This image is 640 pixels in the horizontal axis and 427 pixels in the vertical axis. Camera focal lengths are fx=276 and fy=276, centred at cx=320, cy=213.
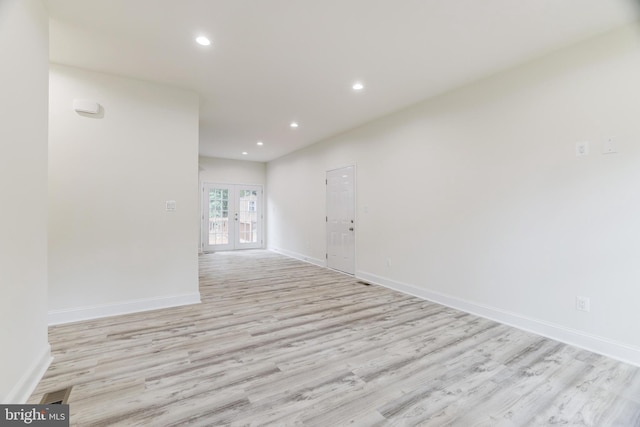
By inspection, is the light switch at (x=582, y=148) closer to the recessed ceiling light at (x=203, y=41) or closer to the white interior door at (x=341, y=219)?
the white interior door at (x=341, y=219)

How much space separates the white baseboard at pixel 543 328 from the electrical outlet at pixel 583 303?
0.74 ft

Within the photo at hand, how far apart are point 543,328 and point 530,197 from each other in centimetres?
135

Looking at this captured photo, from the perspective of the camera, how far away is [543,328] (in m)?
2.82

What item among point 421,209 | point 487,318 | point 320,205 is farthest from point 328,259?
point 487,318

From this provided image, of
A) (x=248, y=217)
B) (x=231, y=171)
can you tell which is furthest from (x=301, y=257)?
(x=231, y=171)

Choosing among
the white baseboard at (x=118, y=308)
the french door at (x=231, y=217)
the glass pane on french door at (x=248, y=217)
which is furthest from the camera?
the glass pane on french door at (x=248, y=217)

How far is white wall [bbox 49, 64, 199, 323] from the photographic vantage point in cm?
306

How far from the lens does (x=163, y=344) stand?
2592 mm

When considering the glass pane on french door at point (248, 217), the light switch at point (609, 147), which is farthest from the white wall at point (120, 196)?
the glass pane on french door at point (248, 217)

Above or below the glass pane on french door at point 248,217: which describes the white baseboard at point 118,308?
below

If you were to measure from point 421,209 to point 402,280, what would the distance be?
117 cm

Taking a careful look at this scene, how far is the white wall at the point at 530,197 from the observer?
2391 mm

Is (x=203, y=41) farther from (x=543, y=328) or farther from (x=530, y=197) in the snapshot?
(x=543, y=328)

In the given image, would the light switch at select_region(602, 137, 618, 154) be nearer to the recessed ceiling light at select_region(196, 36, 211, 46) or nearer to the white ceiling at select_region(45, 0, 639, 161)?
the white ceiling at select_region(45, 0, 639, 161)
